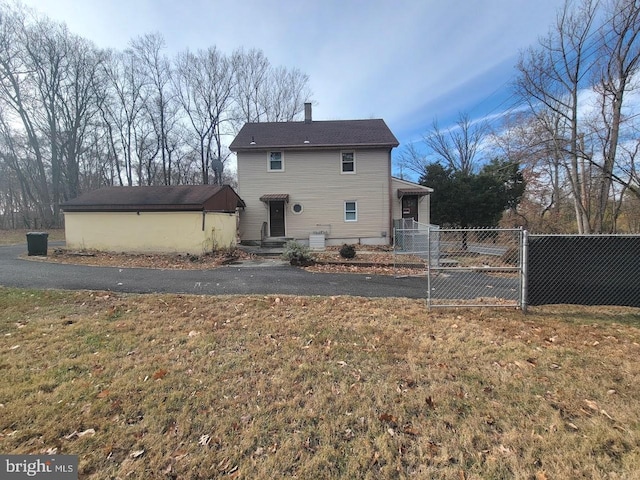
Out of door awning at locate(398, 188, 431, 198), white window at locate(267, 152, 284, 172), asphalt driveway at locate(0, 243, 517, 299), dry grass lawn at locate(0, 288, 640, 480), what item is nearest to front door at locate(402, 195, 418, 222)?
door awning at locate(398, 188, 431, 198)

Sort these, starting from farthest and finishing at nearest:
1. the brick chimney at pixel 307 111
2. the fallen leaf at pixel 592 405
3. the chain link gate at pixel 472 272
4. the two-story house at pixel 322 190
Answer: the brick chimney at pixel 307 111 < the two-story house at pixel 322 190 < the chain link gate at pixel 472 272 < the fallen leaf at pixel 592 405

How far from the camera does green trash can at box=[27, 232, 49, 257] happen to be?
11.3 meters

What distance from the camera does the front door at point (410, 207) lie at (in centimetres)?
1765

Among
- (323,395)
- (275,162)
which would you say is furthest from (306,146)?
(323,395)

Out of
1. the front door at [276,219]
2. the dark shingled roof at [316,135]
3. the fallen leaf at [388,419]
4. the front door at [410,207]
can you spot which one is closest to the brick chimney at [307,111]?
the dark shingled roof at [316,135]

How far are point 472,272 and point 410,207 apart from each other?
29.5 ft

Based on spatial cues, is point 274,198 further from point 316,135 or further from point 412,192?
point 412,192

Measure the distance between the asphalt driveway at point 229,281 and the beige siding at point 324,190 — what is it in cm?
775

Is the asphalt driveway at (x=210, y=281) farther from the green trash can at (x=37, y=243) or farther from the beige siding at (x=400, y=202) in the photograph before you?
the beige siding at (x=400, y=202)

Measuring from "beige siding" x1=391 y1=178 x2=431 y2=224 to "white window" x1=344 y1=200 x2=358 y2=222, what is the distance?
2367mm

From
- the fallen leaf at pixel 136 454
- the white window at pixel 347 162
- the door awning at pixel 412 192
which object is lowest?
the fallen leaf at pixel 136 454

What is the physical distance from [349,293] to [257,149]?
12.7 meters

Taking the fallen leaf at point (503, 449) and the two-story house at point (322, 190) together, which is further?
the two-story house at point (322, 190)

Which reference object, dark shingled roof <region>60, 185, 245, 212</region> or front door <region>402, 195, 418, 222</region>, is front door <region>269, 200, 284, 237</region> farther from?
front door <region>402, 195, 418, 222</region>
